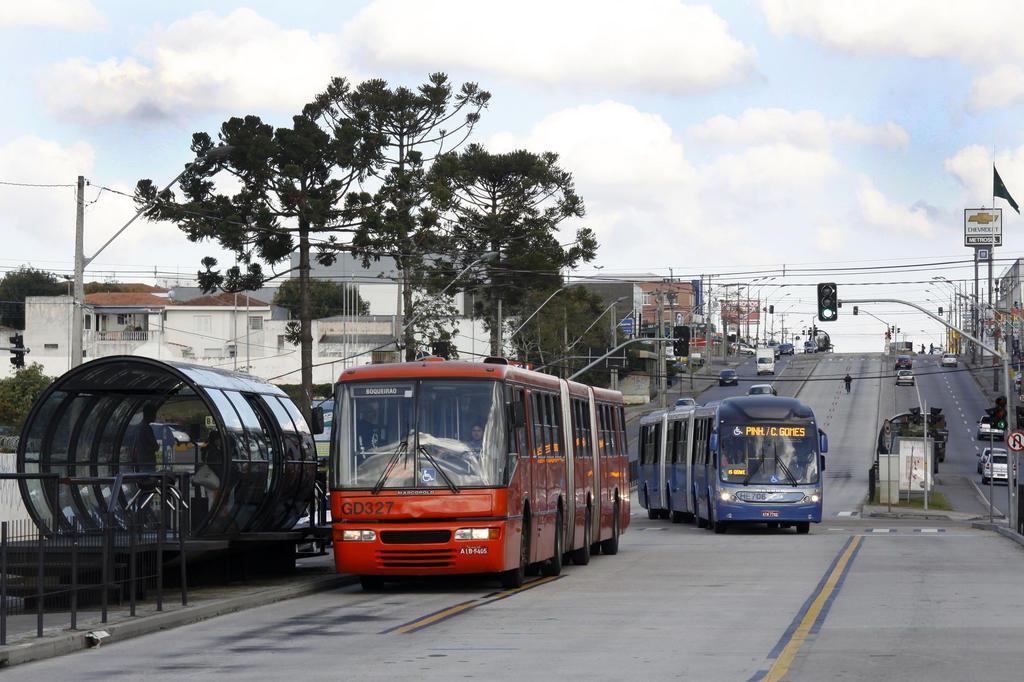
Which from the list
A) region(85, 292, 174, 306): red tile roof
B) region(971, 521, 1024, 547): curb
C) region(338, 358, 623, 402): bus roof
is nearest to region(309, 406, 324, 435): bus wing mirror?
region(338, 358, 623, 402): bus roof

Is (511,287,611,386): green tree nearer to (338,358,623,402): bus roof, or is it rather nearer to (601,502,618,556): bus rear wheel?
(601,502,618,556): bus rear wheel

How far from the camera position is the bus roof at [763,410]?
130ft

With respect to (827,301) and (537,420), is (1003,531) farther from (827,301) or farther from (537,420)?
(537,420)

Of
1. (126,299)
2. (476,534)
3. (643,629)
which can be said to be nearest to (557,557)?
(476,534)

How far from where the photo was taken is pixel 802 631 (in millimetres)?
15852

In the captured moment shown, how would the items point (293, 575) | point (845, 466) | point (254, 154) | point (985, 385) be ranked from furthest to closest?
1. point (985, 385)
2. point (845, 466)
3. point (254, 154)
4. point (293, 575)

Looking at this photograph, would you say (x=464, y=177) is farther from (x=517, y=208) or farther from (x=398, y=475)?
(x=398, y=475)

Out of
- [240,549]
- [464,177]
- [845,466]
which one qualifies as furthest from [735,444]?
[845,466]

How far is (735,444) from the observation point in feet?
130

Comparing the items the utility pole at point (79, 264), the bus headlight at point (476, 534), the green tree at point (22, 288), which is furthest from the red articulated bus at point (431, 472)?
the green tree at point (22, 288)

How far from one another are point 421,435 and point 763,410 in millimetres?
20095

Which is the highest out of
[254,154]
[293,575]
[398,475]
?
[254,154]

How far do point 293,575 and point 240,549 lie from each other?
3222mm

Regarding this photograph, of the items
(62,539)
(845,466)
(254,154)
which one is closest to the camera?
(62,539)
